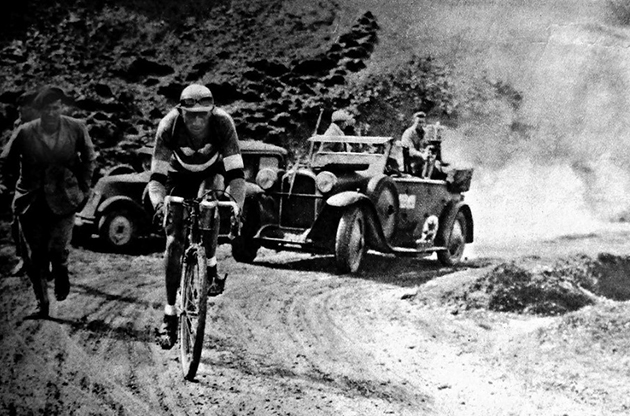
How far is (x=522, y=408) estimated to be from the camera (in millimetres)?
2164

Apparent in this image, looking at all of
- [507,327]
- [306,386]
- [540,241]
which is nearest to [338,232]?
[540,241]

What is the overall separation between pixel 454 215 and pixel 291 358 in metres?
3.72

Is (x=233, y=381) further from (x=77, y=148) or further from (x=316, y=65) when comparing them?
(x=316, y=65)

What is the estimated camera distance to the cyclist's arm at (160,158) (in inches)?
98.5

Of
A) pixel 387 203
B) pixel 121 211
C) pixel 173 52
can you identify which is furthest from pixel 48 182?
pixel 387 203

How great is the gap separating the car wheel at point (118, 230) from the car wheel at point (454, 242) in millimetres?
2954

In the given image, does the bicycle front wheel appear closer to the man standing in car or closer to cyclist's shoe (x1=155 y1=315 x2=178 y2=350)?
cyclist's shoe (x1=155 y1=315 x2=178 y2=350)

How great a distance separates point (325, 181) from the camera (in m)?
5.32

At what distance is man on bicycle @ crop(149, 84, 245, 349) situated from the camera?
8.20 feet

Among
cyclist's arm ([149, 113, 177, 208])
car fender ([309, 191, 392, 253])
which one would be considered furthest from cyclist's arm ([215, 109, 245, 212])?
car fender ([309, 191, 392, 253])

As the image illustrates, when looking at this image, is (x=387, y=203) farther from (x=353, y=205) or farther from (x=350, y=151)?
(x=350, y=151)

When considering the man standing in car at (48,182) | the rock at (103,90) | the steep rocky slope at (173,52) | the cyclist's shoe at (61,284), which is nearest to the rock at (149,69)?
the steep rocky slope at (173,52)

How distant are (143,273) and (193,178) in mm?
1393

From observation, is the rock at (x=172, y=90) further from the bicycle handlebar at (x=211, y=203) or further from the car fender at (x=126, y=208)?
the car fender at (x=126, y=208)
